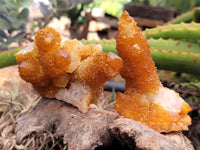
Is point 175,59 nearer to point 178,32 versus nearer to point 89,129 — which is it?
point 178,32

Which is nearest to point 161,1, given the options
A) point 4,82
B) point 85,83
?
point 4,82

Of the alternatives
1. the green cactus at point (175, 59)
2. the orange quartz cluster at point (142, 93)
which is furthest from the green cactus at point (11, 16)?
the orange quartz cluster at point (142, 93)

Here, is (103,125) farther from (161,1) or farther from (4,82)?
(161,1)

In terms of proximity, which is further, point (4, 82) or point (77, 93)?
point (4, 82)

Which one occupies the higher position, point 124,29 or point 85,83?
point 124,29

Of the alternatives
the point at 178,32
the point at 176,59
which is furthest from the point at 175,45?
the point at 176,59

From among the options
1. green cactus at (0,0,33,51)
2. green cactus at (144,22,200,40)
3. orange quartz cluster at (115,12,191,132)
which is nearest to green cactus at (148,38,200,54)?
green cactus at (144,22,200,40)
